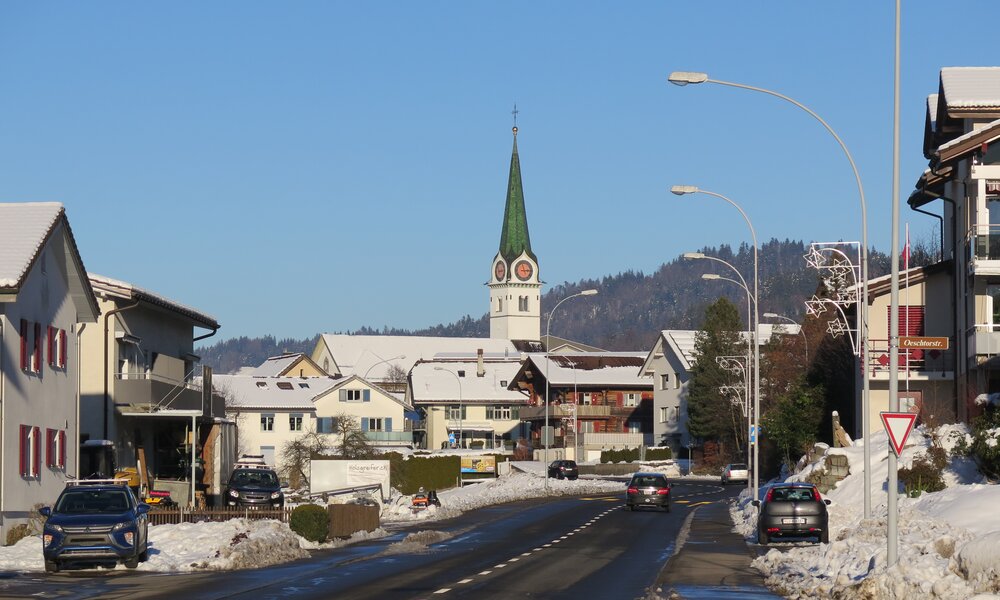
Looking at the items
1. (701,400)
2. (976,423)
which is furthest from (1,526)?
(701,400)

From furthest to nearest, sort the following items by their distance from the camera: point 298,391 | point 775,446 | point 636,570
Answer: point 298,391
point 775,446
point 636,570

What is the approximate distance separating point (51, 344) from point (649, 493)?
1001 inches

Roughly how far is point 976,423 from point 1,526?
24.6 meters

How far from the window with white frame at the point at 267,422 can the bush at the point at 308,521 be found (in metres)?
78.4

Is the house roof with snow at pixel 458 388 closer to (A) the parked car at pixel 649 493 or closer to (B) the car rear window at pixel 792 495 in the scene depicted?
(A) the parked car at pixel 649 493

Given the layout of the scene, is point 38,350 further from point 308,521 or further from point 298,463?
point 298,463

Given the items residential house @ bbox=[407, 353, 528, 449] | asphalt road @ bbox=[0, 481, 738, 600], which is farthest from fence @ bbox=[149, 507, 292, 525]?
residential house @ bbox=[407, 353, 528, 449]

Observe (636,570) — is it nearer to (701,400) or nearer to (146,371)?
(146,371)

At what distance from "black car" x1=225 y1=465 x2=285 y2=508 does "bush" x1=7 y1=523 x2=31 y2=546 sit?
11.5 meters

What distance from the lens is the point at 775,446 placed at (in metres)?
63.7

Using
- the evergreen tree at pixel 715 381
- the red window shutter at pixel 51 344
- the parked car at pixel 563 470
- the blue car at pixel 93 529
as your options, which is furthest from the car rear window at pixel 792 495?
the evergreen tree at pixel 715 381

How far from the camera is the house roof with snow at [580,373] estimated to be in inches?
4670

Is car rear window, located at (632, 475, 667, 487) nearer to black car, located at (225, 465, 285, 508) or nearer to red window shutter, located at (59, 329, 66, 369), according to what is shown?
black car, located at (225, 465, 285, 508)

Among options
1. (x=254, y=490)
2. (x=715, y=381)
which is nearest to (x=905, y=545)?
(x=254, y=490)
